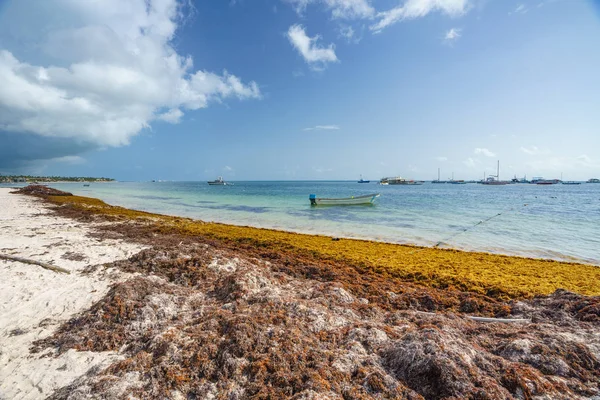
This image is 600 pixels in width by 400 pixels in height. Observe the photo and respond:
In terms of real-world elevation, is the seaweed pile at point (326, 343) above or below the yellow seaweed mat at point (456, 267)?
above

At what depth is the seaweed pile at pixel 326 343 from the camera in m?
3.62

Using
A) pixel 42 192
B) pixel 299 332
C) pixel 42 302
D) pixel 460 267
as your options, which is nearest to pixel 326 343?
Result: pixel 299 332

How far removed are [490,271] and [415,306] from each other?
5169mm

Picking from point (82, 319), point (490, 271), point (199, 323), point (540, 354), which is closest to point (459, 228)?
point (490, 271)

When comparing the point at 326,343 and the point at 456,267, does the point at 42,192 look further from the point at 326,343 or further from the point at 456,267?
the point at 456,267

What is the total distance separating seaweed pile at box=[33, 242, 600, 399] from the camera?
11.9 ft

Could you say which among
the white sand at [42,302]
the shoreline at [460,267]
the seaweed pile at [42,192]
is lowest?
the shoreline at [460,267]

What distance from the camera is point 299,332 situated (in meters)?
4.71

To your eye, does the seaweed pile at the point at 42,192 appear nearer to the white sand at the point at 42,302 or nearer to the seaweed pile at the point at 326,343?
the white sand at the point at 42,302

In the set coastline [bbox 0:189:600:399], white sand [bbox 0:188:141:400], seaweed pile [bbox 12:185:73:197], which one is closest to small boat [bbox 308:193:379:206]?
white sand [bbox 0:188:141:400]

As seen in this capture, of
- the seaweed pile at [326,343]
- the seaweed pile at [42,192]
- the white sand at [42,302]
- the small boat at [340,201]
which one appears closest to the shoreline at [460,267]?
the seaweed pile at [326,343]

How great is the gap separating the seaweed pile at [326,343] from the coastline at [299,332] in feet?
0.07

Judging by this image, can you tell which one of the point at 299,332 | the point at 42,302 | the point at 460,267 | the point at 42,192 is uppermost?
the point at 42,192

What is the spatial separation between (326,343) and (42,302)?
21.7 ft
